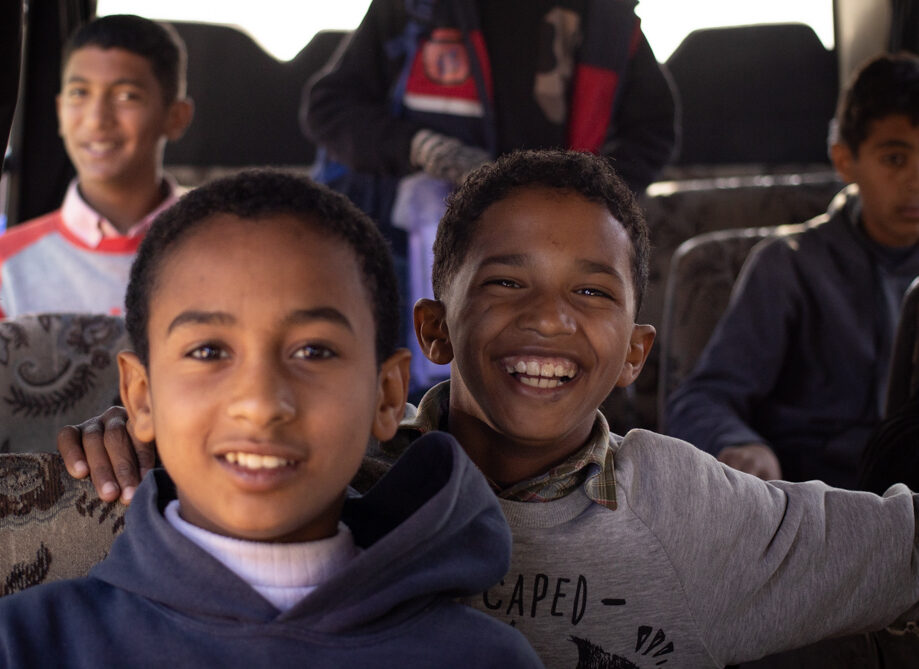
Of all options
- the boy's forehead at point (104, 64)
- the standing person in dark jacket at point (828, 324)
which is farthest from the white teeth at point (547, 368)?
the boy's forehead at point (104, 64)

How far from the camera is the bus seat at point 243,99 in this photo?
3494mm

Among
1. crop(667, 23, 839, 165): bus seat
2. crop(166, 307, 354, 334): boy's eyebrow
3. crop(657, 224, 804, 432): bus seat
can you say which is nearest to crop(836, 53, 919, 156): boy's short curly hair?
crop(657, 224, 804, 432): bus seat

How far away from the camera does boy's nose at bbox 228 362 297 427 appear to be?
80cm

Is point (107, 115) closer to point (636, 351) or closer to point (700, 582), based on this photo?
point (636, 351)

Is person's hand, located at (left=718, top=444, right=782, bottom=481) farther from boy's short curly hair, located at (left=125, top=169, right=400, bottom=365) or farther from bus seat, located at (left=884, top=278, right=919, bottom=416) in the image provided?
boy's short curly hair, located at (left=125, top=169, right=400, bottom=365)

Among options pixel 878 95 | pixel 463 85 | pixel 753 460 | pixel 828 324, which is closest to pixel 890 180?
pixel 878 95

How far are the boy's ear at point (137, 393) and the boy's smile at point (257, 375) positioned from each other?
0.03m

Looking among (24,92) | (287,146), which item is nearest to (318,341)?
(24,92)

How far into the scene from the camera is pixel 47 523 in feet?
3.12

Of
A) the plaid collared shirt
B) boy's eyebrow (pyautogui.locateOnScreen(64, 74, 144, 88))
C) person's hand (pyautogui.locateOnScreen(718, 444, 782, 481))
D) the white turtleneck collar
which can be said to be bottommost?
person's hand (pyautogui.locateOnScreen(718, 444, 782, 481))

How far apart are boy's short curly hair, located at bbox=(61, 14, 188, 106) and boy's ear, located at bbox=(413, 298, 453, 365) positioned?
1.51 meters

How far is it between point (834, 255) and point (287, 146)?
6.71 feet

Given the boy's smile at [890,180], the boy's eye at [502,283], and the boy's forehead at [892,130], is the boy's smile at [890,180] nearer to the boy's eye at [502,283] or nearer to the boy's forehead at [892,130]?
the boy's forehead at [892,130]

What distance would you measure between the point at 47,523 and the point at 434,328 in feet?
1.56
